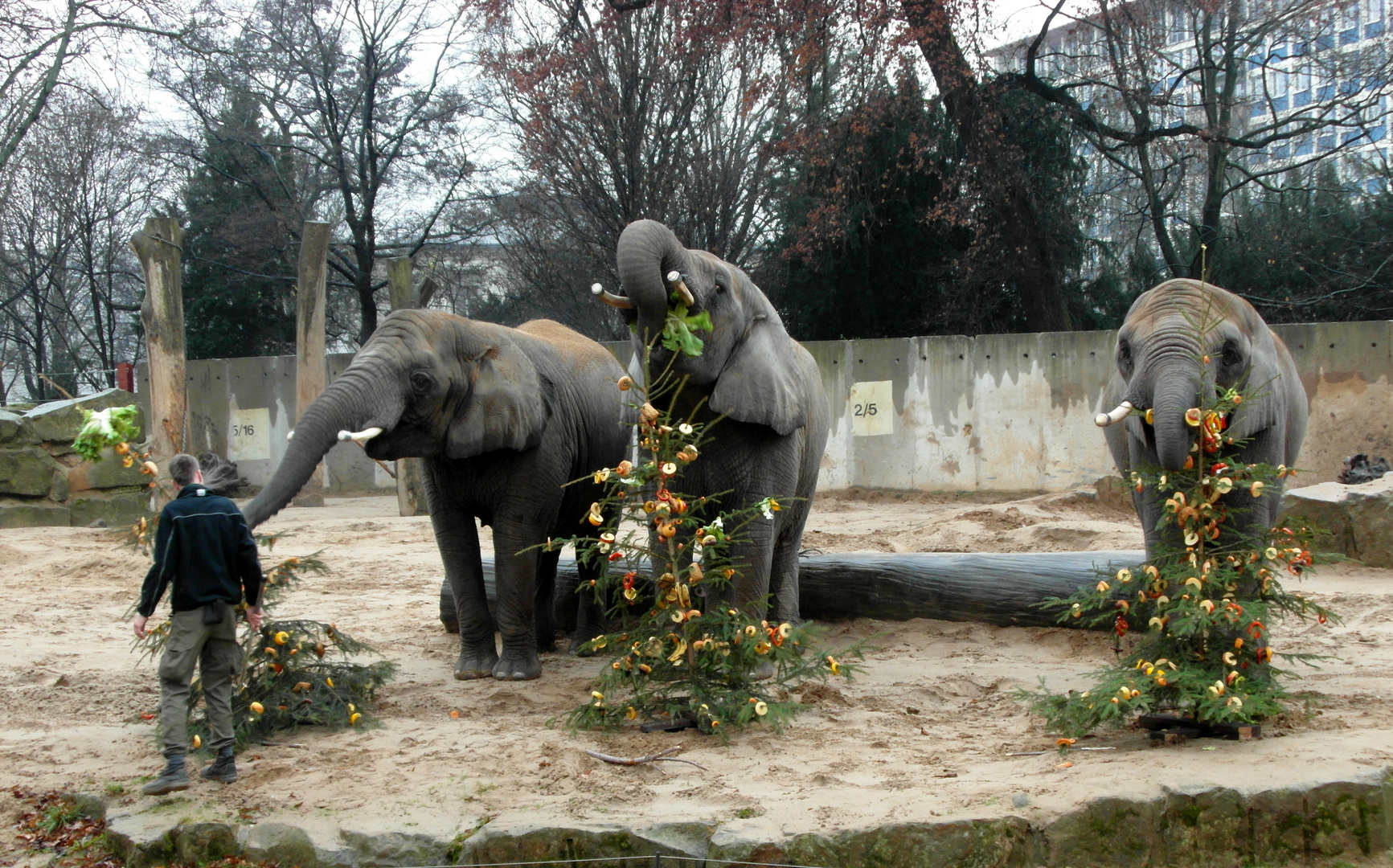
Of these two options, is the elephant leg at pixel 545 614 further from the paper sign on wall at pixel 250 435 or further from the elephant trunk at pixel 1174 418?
the paper sign on wall at pixel 250 435

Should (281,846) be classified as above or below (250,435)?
below

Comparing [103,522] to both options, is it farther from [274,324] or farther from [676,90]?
[274,324]

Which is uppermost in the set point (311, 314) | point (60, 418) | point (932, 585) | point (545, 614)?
point (311, 314)

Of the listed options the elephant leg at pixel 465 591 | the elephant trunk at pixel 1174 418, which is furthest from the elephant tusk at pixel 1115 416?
the elephant leg at pixel 465 591

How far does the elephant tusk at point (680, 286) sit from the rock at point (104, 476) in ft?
37.8

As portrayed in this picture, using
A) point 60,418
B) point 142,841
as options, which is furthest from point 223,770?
point 60,418

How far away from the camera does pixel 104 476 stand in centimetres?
1548

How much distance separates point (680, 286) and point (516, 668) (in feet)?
8.42

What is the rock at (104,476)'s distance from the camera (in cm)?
1528

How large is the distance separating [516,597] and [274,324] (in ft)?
79.7

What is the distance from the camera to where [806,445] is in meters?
7.46

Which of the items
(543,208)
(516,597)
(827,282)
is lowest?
(516,597)

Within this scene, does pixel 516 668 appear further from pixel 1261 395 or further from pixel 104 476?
pixel 104 476

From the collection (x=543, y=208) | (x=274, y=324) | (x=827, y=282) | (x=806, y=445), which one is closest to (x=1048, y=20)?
(x=827, y=282)
